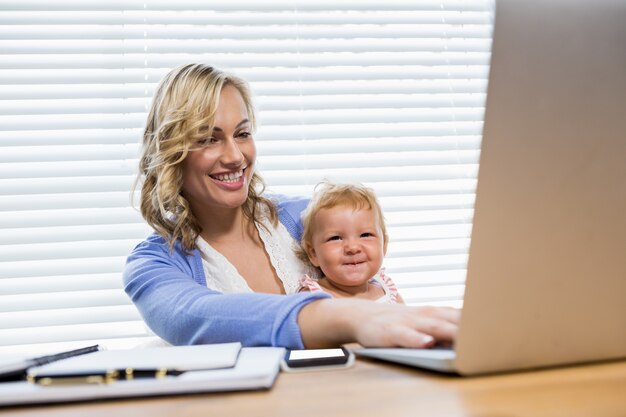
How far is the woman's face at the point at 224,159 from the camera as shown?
5.80ft

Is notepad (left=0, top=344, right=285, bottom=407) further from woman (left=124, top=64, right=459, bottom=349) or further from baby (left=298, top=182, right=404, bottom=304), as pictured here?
baby (left=298, top=182, right=404, bottom=304)

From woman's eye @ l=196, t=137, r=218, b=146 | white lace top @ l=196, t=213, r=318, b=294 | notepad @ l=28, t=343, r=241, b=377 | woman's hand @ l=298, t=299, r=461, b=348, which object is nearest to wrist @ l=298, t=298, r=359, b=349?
woman's hand @ l=298, t=299, r=461, b=348

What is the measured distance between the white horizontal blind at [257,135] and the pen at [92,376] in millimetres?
1591

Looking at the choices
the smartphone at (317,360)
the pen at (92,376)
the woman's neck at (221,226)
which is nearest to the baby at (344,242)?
the woman's neck at (221,226)

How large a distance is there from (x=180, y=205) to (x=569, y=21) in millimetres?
1393

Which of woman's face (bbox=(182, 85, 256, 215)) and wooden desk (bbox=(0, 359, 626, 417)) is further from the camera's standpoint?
woman's face (bbox=(182, 85, 256, 215))

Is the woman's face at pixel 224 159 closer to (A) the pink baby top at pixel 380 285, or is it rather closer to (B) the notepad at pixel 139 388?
(A) the pink baby top at pixel 380 285

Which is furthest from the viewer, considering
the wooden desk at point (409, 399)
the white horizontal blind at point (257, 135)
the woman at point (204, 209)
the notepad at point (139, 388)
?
the white horizontal blind at point (257, 135)

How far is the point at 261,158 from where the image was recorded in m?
2.38

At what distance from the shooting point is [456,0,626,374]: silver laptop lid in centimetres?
59

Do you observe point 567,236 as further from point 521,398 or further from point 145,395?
point 145,395

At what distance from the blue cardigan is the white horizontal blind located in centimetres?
65

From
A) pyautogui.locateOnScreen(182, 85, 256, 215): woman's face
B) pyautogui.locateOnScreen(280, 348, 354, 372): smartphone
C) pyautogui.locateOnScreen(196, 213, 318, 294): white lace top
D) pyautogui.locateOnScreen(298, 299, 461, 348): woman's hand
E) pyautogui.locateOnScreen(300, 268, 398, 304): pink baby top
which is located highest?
pyautogui.locateOnScreen(182, 85, 256, 215): woman's face

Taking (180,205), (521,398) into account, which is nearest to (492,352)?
(521,398)
